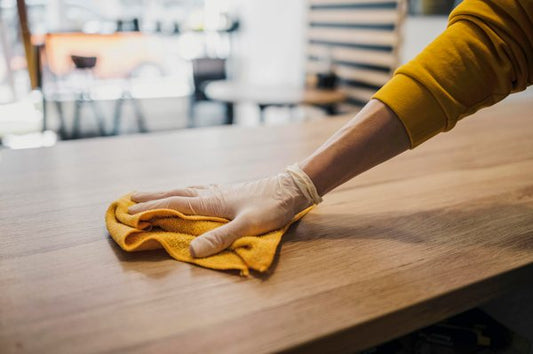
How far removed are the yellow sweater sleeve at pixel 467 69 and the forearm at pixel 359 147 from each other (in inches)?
0.8

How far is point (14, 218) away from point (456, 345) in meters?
0.85

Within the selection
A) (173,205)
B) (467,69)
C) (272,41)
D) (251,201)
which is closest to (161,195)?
(173,205)

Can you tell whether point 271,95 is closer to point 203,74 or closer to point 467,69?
point 203,74

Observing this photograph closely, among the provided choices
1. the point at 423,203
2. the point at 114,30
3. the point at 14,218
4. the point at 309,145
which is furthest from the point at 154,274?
the point at 114,30

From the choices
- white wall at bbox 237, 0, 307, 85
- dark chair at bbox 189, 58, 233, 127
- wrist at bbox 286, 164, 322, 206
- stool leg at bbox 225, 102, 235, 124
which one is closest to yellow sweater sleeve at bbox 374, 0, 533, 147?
wrist at bbox 286, 164, 322, 206

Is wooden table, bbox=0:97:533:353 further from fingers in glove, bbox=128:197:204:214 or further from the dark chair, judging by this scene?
the dark chair

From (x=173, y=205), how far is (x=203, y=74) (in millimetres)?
3923

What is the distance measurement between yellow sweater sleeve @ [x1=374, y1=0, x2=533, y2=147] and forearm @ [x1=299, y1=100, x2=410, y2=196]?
21 millimetres

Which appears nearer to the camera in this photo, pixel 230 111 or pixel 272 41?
pixel 230 111

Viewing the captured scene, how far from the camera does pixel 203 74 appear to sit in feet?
14.7

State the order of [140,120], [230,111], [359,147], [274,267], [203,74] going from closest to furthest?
1. [274,267]
2. [359,147]
3. [230,111]
4. [203,74]
5. [140,120]

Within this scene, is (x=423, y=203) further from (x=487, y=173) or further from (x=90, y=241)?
(x=90, y=241)

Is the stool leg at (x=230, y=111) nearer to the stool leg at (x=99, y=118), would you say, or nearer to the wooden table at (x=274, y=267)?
the stool leg at (x=99, y=118)

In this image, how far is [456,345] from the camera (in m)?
0.85
